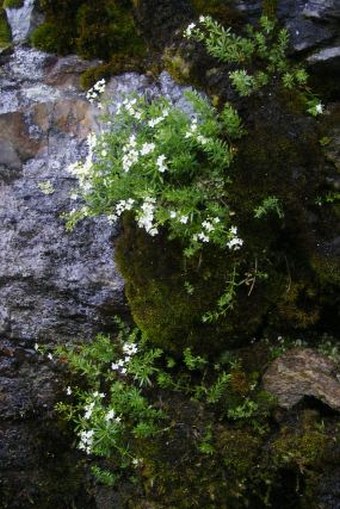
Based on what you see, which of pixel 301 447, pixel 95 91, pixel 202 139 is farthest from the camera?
pixel 95 91

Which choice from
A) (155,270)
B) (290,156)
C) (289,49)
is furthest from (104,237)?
(289,49)

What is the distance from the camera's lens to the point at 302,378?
4207 millimetres

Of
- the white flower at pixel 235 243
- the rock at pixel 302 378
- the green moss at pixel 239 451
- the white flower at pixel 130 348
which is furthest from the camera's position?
the white flower at pixel 130 348

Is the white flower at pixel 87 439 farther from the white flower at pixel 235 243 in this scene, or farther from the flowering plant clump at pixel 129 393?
the white flower at pixel 235 243

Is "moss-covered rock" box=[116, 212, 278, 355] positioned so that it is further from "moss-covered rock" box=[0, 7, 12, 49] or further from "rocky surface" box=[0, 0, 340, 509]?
"moss-covered rock" box=[0, 7, 12, 49]

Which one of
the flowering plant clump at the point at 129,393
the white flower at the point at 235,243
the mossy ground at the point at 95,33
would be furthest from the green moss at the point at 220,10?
the flowering plant clump at the point at 129,393

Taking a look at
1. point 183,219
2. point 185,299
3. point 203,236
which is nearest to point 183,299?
point 185,299

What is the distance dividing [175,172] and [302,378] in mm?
1757

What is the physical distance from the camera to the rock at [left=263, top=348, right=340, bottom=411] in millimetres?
4113

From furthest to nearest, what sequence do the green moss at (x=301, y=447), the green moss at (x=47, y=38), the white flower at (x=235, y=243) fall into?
the green moss at (x=47, y=38), the white flower at (x=235, y=243), the green moss at (x=301, y=447)

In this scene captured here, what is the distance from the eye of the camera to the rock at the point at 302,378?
4.11 m

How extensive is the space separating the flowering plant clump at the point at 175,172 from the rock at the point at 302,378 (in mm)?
943

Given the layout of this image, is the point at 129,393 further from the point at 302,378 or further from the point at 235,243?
the point at 235,243

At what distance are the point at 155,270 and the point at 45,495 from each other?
6.93ft
